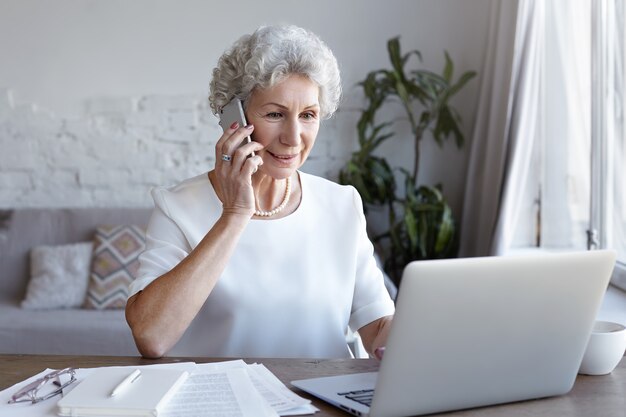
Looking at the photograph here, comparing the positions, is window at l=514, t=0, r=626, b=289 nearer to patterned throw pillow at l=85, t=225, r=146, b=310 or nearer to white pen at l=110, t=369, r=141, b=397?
patterned throw pillow at l=85, t=225, r=146, b=310

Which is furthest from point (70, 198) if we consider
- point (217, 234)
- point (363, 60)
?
point (217, 234)

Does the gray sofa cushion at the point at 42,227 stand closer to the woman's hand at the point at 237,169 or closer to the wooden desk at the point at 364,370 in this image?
the woman's hand at the point at 237,169

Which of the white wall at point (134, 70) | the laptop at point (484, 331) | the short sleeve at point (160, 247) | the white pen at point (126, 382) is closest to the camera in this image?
the laptop at point (484, 331)

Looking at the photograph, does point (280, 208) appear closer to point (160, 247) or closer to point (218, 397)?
point (160, 247)

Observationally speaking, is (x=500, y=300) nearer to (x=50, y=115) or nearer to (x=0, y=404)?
Answer: (x=0, y=404)

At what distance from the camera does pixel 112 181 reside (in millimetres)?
4250

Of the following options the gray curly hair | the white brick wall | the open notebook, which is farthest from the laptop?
the white brick wall

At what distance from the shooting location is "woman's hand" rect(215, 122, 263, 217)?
165 cm

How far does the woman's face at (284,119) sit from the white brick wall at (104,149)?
2495 millimetres

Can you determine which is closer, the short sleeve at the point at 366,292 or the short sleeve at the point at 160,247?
the short sleeve at the point at 160,247

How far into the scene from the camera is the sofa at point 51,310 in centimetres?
336

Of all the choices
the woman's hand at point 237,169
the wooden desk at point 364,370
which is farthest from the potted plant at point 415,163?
the wooden desk at point 364,370

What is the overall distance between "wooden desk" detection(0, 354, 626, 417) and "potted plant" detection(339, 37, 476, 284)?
245 centimetres

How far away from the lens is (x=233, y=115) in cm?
178
